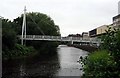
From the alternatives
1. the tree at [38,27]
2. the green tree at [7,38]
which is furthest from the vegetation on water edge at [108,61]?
the tree at [38,27]

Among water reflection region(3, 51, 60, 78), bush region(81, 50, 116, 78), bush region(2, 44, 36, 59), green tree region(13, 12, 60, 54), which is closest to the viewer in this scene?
bush region(81, 50, 116, 78)

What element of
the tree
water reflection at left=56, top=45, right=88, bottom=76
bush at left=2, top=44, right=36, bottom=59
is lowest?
water reflection at left=56, top=45, right=88, bottom=76

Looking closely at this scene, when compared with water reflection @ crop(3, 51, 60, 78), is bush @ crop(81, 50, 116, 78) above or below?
above

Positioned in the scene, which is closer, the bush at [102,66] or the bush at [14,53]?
the bush at [102,66]

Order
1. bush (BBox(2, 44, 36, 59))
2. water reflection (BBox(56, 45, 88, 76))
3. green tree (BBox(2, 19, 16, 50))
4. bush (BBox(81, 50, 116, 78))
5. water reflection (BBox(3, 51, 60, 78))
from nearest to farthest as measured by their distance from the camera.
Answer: bush (BBox(81, 50, 116, 78)) → water reflection (BBox(3, 51, 60, 78)) → water reflection (BBox(56, 45, 88, 76)) → bush (BBox(2, 44, 36, 59)) → green tree (BBox(2, 19, 16, 50))

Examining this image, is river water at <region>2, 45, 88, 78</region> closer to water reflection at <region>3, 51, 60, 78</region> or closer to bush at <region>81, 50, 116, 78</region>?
water reflection at <region>3, 51, 60, 78</region>

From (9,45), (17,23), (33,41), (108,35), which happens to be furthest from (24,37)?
(108,35)

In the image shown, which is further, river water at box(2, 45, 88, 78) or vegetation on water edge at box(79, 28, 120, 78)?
river water at box(2, 45, 88, 78)

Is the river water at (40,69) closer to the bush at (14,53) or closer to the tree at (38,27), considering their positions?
the bush at (14,53)

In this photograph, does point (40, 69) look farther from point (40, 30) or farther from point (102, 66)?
point (40, 30)

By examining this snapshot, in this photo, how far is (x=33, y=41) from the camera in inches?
2564

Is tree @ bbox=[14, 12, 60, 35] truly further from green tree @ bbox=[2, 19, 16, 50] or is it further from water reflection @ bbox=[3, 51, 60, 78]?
water reflection @ bbox=[3, 51, 60, 78]

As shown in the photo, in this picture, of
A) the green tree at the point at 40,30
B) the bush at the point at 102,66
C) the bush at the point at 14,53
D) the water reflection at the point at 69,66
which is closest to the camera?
the bush at the point at 102,66

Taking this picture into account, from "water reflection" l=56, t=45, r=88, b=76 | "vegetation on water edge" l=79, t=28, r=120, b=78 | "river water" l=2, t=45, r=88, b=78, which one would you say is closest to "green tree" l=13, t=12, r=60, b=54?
"water reflection" l=56, t=45, r=88, b=76
